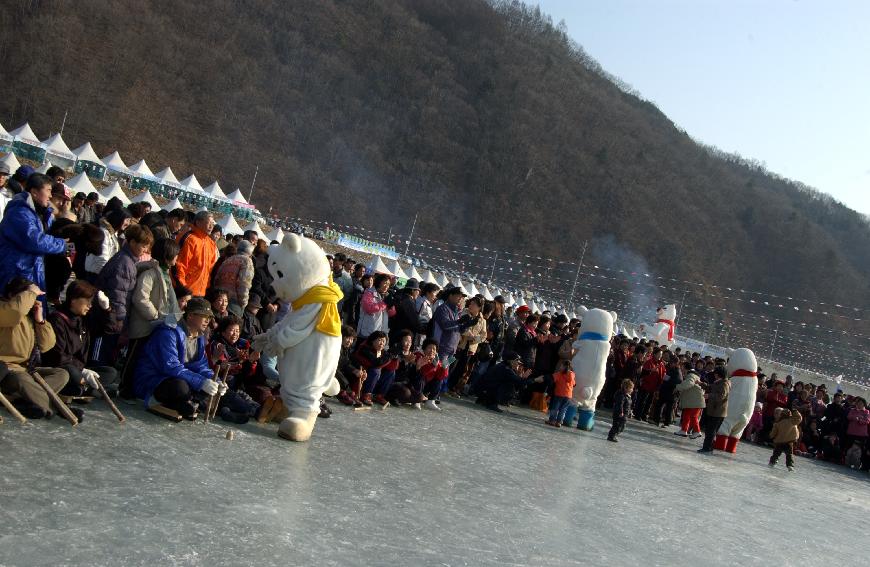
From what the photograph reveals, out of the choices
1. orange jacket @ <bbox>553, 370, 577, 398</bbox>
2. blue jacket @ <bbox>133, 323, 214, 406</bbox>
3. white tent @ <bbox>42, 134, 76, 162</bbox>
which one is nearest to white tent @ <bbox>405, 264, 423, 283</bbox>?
white tent @ <bbox>42, 134, 76, 162</bbox>

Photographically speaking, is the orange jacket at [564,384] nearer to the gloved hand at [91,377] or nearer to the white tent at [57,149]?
the gloved hand at [91,377]

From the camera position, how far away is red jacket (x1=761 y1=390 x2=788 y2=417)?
60.2 feet

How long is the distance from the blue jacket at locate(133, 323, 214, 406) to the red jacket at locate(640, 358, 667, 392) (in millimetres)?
11653

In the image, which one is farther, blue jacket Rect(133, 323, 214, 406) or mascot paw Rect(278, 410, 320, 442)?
mascot paw Rect(278, 410, 320, 442)

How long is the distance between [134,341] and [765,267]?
92.3 metres

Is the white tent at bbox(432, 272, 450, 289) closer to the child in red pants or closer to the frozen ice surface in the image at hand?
the child in red pants

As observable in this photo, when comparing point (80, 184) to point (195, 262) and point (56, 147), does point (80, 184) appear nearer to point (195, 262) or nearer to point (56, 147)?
point (56, 147)

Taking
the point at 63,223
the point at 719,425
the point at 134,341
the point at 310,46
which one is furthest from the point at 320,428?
the point at 310,46

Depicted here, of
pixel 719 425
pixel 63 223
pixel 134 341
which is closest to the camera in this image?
pixel 134 341

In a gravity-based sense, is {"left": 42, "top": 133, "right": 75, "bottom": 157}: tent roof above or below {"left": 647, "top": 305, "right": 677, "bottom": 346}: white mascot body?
above

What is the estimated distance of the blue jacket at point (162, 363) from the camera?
23.4ft

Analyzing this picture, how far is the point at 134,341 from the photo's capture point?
7492 mm

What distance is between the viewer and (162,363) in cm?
714

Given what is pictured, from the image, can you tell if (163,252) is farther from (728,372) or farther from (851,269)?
(851,269)
